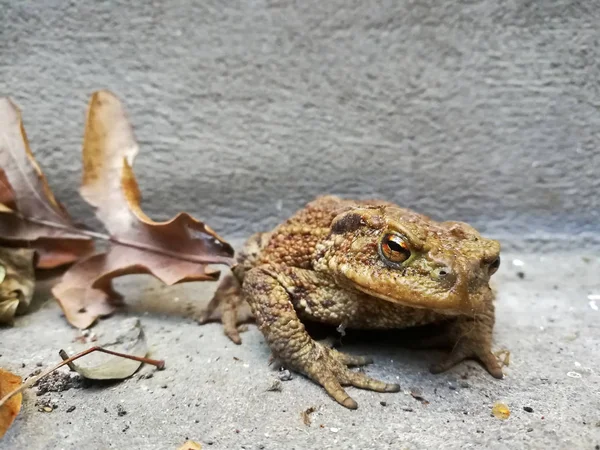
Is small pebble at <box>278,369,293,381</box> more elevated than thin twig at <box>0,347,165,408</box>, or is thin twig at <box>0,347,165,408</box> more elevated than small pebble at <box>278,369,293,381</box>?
small pebble at <box>278,369,293,381</box>

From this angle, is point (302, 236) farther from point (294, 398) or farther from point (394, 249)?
point (294, 398)

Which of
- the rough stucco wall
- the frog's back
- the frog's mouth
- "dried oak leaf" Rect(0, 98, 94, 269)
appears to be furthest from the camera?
the rough stucco wall

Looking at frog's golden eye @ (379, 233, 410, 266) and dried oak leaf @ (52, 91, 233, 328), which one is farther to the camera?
dried oak leaf @ (52, 91, 233, 328)

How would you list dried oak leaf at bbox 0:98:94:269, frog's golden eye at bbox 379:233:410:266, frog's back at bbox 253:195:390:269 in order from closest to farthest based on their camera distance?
frog's golden eye at bbox 379:233:410:266 → frog's back at bbox 253:195:390:269 → dried oak leaf at bbox 0:98:94:269

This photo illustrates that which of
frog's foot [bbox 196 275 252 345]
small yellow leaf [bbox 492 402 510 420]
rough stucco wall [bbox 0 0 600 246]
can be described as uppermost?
rough stucco wall [bbox 0 0 600 246]

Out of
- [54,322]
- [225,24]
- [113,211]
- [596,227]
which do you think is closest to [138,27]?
[225,24]

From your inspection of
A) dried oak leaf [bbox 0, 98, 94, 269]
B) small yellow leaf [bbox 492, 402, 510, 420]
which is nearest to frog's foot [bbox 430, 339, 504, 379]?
small yellow leaf [bbox 492, 402, 510, 420]

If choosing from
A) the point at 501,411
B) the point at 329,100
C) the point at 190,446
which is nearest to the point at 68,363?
the point at 190,446

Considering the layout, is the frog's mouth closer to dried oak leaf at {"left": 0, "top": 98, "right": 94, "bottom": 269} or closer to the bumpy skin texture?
the bumpy skin texture

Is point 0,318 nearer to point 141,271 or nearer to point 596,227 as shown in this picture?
→ point 141,271
